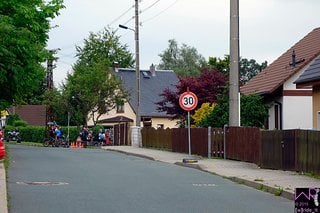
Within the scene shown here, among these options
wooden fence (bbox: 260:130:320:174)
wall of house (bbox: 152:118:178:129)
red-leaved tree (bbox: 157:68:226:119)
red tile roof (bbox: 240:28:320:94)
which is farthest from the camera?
wall of house (bbox: 152:118:178:129)

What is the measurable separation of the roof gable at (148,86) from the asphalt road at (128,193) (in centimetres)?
4706

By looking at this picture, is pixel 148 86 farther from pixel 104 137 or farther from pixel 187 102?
pixel 187 102

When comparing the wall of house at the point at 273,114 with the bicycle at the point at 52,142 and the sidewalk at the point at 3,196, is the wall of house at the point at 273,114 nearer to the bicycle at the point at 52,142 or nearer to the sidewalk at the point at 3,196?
the bicycle at the point at 52,142

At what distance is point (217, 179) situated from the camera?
18766 millimetres

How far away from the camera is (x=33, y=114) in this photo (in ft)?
297

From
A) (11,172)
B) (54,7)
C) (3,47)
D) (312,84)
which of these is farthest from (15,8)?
(312,84)

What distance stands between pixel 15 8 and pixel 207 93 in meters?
22.3

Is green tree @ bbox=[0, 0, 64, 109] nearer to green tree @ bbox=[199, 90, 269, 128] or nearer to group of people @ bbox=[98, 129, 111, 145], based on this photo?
green tree @ bbox=[199, 90, 269, 128]

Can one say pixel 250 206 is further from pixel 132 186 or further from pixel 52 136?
pixel 52 136

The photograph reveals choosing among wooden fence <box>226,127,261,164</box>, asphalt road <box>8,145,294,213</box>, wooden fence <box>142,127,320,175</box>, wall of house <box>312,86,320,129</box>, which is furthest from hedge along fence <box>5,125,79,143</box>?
asphalt road <box>8,145,294,213</box>

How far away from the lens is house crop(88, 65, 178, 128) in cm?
6906

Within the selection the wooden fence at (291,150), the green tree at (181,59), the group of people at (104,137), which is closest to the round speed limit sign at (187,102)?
the wooden fence at (291,150)

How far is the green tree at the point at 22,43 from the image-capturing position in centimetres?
2422

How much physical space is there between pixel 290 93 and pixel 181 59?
71242mm
